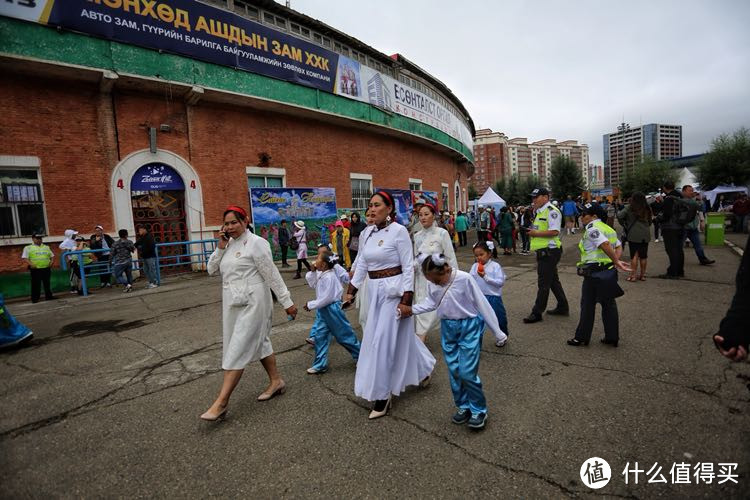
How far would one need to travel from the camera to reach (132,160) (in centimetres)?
1155

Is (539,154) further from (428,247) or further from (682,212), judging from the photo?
(428,247)

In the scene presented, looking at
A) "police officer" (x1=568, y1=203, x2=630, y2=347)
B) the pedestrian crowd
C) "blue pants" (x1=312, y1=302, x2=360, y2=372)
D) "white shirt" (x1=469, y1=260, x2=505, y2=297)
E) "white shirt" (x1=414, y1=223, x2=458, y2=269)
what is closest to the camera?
"blue pants" (x1=312, y1=302, x2=360, y2=372)

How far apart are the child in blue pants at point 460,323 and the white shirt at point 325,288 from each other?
1286 mm

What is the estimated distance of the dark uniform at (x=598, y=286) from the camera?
4.43 metres

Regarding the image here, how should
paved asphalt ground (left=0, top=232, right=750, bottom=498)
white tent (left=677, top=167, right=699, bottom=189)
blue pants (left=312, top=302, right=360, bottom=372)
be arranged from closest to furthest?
paved asphalt ground (left=0, top=232, right=750, bottom=498) → blue pants (left=312, top=302, right=360, bottom=372) → white tent (left=677, top=167, right=699, bottom=189)

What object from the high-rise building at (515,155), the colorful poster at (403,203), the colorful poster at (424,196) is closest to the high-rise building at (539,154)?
the high-rise building at (515,155)

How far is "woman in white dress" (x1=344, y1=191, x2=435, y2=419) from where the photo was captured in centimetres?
320

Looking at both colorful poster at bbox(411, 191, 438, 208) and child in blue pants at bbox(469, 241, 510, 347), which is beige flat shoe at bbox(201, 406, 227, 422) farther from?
colorful poster at bbox(411, 191, 438, 208)

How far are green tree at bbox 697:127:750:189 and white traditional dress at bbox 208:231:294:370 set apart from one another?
44.0 m

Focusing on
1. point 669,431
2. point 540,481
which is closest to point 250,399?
point 540,481

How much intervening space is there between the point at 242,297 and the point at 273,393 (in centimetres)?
102

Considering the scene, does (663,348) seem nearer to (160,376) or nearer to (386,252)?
(386,252)

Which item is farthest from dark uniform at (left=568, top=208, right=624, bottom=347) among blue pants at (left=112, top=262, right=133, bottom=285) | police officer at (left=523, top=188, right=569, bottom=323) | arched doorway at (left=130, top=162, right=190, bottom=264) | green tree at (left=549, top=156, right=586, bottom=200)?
green tree at (left=549, top=156, right=586, bottom=200)

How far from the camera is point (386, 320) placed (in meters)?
3.26
